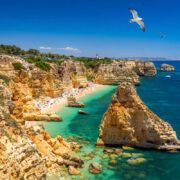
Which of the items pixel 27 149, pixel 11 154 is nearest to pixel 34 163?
pixel 27 149

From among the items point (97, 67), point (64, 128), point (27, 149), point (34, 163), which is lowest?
point (64, 128)

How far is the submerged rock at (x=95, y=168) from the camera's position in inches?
602

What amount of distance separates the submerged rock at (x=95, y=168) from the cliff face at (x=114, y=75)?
58.2m

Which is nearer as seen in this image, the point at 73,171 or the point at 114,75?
the point at 73,171

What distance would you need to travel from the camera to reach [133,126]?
19.3 meters

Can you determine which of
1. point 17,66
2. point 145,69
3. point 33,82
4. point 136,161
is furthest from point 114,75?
point 136,161

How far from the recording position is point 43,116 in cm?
2955

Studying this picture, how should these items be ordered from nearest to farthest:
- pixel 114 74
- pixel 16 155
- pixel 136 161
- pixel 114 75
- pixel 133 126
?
pixel 16 155
pixel 136 161
pixel 133 126
pixel 114 75
pixel 114 74

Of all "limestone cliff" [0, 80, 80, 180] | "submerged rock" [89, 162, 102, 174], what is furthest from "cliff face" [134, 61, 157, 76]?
"limestone cliff" [0, 80, 80, 180]

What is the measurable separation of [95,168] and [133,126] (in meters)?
5.88

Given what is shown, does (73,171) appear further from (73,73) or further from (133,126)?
(73,73)

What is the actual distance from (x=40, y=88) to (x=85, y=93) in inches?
661

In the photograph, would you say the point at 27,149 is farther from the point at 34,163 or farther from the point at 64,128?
the point at 64,128

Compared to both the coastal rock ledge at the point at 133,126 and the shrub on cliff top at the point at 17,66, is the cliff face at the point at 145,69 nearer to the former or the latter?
the shrub on cliff top at the point at 17,66
